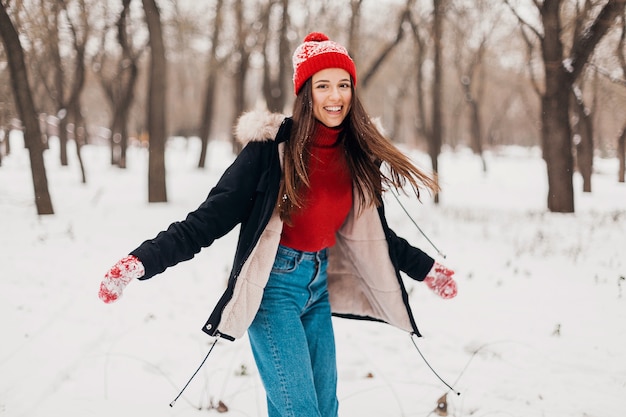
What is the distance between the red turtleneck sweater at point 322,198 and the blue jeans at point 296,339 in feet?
0.25

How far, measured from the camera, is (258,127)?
2301 millimetres

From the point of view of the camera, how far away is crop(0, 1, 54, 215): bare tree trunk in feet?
24.7

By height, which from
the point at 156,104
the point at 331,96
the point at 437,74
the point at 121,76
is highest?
the point at 121,76

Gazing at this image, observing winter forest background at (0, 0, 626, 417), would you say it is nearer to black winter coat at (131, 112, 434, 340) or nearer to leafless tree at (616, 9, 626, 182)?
leafless tree at (616, 9, 626, 182)

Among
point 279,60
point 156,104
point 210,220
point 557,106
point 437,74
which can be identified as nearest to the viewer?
point 210,220

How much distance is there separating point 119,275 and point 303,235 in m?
0.87

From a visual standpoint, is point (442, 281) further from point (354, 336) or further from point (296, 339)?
point (354, 336)

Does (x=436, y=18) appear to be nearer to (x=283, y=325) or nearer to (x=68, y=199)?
(x=68, y=199)

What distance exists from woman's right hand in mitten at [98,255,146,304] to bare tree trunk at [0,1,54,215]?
736 centimetres

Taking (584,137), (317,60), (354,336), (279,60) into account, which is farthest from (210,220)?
(584,137)

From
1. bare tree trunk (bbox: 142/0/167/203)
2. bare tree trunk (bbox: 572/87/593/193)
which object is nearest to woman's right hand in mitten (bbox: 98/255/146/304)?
bare tree trunk (bbox: 142/0/167/203)

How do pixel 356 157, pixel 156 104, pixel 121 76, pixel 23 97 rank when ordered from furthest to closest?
1. pixel 121 76
2. pixel 156 104
3. pixel 23 97
4. pixel 356 157

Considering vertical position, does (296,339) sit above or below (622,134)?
below

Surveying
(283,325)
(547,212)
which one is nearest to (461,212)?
(547,212)
